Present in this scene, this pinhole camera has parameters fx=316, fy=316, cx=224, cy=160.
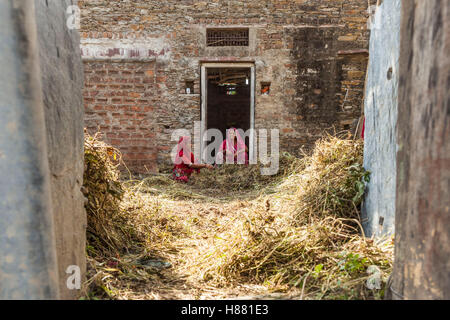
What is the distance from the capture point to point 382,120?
246 centimetres

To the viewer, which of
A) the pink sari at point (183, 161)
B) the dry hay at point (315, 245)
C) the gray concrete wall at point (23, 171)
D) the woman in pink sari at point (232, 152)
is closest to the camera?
the gray concrete wall at point (23, 171)

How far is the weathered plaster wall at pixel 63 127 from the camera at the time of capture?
160 centimetres

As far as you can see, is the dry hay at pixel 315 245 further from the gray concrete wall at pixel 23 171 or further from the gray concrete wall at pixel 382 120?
the gray concrete wall at pixel 23 171

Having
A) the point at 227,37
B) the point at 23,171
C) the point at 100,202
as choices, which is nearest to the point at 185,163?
the point at 227,37

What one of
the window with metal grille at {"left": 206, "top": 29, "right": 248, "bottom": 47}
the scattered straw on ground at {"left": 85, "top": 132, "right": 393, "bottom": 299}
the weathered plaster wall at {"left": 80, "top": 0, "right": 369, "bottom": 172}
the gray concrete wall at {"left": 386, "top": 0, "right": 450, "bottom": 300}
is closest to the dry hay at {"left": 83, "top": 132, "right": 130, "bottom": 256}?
the scattered straw on ground at {"left": 85, "top": 132, "right": 393, "bottom": 299}

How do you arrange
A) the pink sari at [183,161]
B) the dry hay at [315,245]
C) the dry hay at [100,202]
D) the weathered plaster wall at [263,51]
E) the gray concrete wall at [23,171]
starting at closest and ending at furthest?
1. the gray concrete wall at [23,171]
2. the dry hay at [315,245]
3. the dry hay at [100,202]
4. the pink sari at [183,161]
5. the weathered plaster wall at [263,51]

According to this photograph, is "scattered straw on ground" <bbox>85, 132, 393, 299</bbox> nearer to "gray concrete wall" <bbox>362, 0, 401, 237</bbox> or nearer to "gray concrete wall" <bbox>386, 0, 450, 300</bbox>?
"gray concrete wall" <bbox>362, 0, 401, 237</bbox>

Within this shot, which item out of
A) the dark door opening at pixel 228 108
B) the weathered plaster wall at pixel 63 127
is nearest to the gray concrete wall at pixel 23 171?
the weathered plaster wall at pixel 63 127

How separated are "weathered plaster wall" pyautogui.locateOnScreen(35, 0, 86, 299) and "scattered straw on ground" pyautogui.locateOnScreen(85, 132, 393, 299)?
329 millimetres

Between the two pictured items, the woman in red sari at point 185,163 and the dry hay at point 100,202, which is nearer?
the dry hay at point 100,202

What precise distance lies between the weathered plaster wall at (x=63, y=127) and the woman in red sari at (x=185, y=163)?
4.52 metres

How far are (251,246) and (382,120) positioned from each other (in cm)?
142
